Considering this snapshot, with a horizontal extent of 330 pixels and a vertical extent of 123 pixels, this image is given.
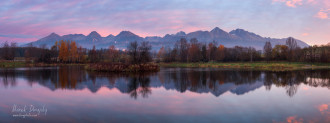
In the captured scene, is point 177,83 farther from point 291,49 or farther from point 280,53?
point 291,49

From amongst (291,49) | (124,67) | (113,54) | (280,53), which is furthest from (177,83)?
(113,54)

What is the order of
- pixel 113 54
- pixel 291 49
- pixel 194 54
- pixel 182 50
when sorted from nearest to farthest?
pixel 291 49 → pixel 194 54 → pixel 182 50 → pixel 113 54

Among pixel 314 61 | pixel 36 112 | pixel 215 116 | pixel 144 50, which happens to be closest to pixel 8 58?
pixel 144 50

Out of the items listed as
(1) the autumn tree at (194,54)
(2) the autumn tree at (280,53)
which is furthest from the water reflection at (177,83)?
(1) the autumn tree at (194,54)

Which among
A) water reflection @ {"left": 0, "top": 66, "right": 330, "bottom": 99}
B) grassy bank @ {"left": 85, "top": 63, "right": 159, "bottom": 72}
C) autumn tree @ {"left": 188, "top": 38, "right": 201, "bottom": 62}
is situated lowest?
water reflection @ {"left": 0, "top": 66, "right": 330, "bottom": 99}

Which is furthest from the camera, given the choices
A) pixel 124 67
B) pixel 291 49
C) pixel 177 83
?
pixel 291 49

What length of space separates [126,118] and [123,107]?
6.69 ft

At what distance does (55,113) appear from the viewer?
9102 millimetres

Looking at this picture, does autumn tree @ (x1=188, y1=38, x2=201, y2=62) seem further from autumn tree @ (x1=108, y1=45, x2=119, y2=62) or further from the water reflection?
the water reflection

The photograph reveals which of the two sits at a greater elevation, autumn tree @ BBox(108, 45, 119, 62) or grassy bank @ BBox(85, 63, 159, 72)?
autumn tree @ BBox(108, 45, 119, 62)

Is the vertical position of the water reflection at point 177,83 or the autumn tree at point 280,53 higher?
the autumn tree at point 280,53

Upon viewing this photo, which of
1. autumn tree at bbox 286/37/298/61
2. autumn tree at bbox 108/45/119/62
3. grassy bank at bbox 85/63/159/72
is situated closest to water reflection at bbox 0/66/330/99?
grassy bank at bbox 85/63/159/72

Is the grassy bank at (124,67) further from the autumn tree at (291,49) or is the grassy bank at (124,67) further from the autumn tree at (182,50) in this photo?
the autumn tree at (291,49)

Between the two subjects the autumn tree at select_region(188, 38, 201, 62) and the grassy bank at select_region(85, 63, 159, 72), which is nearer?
the grassy bank at select_region(85, 63, 159, 72)
